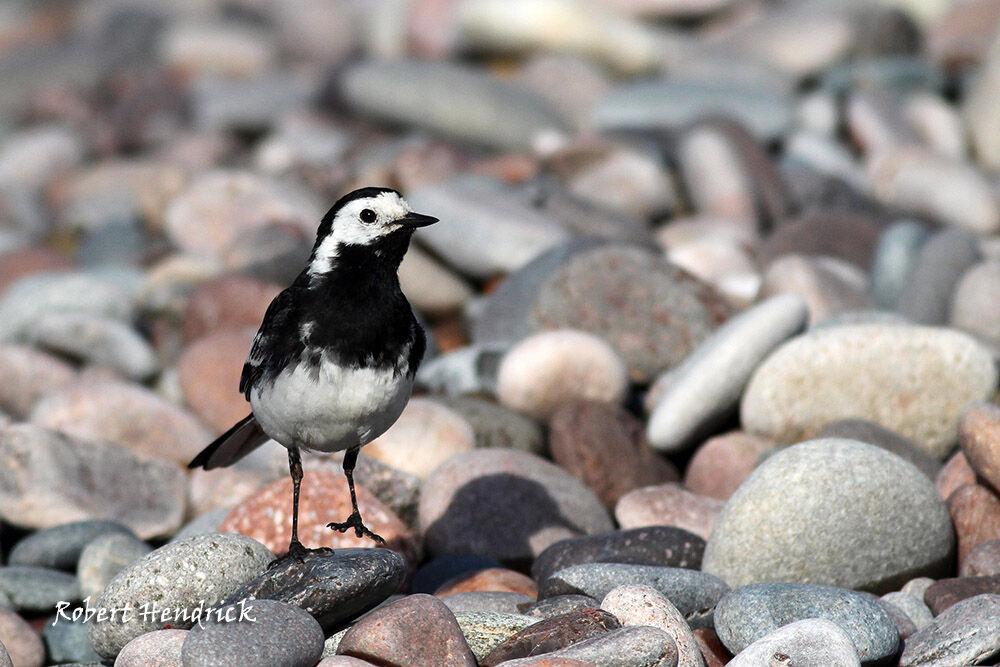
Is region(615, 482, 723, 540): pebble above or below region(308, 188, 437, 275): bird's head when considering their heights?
below

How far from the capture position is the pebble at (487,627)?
5.32m

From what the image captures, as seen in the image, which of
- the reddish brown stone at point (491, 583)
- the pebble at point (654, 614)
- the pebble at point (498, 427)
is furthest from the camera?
the pebble at point (498, 427)

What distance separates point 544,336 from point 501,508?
1940 millimetres

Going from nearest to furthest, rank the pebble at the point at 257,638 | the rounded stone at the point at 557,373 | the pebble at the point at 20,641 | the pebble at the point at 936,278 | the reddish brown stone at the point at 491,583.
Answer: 1. the pebble at the point at 257,638
2. the pebble at the point at 20,641
3. the reddish brown stone at the point at 491,583
4. the rounded stone at the point at 557,373
5. the pebble at the point at 936,278

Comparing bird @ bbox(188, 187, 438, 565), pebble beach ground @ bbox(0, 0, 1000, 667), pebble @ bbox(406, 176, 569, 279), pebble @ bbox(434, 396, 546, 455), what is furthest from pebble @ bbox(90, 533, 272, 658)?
pebble @ bbox(406, 176, 569, 279)

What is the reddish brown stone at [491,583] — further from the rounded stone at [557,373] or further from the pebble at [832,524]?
→ the rounded stone at [557,373]

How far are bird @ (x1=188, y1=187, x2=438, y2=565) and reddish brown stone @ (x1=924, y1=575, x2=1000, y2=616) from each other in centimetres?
281

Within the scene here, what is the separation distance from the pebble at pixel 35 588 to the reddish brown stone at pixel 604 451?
3.26 m

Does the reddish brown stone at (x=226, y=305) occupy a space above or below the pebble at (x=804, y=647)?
below

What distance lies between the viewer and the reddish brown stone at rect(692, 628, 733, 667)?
5.42 m

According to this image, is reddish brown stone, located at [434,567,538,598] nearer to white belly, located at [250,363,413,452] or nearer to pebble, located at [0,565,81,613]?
white belly, located at [250,363,413,452]

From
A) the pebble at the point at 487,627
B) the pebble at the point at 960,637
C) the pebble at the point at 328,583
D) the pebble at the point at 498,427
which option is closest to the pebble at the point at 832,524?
the pebble at the point at 960,637

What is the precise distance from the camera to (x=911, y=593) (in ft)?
20.0

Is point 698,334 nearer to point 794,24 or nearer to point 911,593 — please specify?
point 911,593
